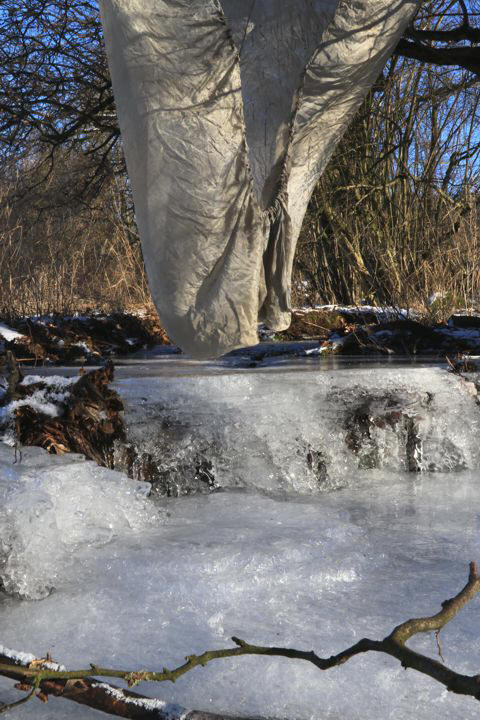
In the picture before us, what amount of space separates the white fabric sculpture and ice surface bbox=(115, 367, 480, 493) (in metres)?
0.81

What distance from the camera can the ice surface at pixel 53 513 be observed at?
1.97 metres

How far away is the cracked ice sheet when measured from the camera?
1407 mm

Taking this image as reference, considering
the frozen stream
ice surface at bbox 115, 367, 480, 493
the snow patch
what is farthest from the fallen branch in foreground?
the snow patch

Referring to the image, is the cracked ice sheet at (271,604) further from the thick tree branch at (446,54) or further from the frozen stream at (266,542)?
the thick tree branch at (446,54)

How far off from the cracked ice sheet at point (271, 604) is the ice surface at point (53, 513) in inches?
2.3

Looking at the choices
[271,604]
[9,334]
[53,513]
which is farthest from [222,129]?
[9,334]

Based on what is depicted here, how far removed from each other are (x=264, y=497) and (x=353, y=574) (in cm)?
85

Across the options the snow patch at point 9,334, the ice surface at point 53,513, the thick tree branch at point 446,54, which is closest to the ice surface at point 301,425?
the ice surface at point 53,513

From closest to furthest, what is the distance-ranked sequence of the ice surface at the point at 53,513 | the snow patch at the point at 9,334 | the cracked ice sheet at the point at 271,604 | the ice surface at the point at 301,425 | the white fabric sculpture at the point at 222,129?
the cracked ice sheet at the point at 271,604 < the ice surface at the point at 53,513 < the white fabric sculpture at the point at 222,129 < the ice surface at the point at 301,425 < the snow patch at the point at 9,334

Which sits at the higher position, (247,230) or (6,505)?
(247,230)

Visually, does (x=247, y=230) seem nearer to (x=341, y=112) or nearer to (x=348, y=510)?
(x=341, y=112)

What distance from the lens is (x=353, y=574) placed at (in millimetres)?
2016

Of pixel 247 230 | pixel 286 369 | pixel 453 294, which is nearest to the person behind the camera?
pixel 247 230

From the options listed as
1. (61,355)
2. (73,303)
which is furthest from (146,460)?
(73,303)
